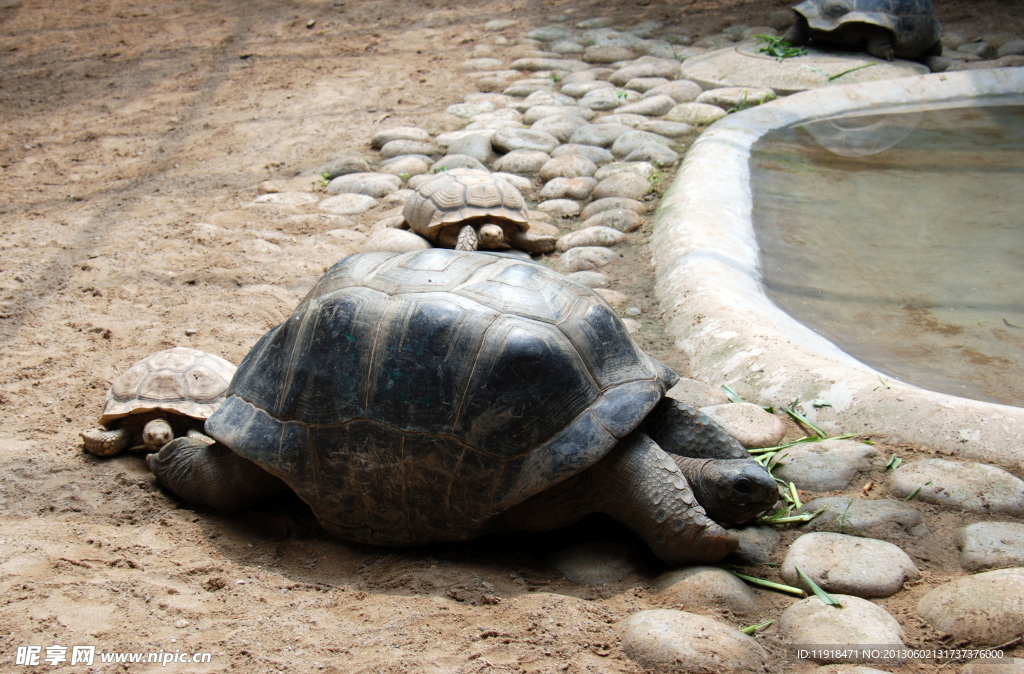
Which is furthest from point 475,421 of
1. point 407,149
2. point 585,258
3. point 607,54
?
point 607,54

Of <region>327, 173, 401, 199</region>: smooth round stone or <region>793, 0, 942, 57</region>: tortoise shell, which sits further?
<region>793, 0, 942, 57</region>: tortoise shell

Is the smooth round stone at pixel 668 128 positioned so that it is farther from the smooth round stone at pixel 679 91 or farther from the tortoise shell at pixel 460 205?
the tortoise shell at pixel 460 205

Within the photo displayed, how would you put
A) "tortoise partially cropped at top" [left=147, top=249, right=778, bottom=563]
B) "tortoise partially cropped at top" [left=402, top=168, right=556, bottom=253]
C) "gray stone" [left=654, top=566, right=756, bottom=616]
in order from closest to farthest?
"gray stone" [left=654, top=566, right=756, bottom=616], "tortoise partially cropped at top" [left=147, top=249, right=778, bottom=563], "tortoise partially cropped at top" [left=402, top=168, right=556, bottom=253]

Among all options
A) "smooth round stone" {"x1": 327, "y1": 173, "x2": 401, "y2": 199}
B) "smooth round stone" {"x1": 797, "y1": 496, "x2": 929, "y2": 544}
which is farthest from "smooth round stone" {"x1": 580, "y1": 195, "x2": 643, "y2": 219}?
"smooth round stone" {"x1": 797, "y1": 496, "x2": 929, "y2": 544}

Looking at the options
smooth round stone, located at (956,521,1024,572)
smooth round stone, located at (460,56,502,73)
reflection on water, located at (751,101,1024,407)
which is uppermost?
smooth round stone, located at (460,56,502,73)

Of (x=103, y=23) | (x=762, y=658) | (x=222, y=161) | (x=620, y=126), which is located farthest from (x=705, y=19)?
(x=762, y=658)

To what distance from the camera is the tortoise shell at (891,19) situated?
758cm

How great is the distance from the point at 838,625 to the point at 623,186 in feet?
12.6

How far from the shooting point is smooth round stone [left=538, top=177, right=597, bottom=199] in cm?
555

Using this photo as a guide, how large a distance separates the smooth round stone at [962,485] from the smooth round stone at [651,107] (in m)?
4.83

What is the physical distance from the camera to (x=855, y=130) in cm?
618

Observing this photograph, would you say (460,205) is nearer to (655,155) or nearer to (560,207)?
(560,207)

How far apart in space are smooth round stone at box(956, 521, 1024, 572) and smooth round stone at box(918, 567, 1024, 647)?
11cm

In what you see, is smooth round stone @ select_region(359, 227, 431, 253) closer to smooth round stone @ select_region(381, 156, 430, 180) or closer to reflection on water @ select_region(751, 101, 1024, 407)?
smooth round stone @ select_region(381, 156, 430, 180)
